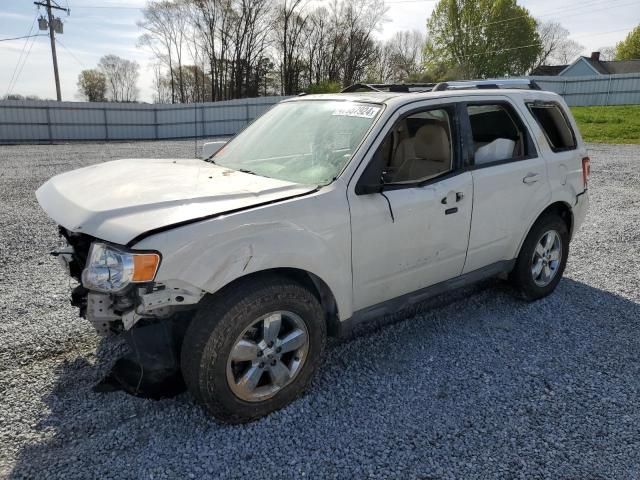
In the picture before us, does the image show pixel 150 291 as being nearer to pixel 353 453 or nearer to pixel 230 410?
pixel 230 410

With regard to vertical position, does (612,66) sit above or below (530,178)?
above

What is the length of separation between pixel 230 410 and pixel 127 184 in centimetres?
154

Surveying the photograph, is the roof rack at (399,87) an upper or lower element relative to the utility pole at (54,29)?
lower

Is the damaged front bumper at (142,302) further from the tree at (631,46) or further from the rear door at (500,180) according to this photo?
the tree at (631,46)

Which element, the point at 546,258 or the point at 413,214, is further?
the point at 546,258

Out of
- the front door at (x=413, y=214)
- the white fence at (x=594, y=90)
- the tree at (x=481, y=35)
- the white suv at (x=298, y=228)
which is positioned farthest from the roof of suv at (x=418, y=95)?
the tree at (x=481, y=35)

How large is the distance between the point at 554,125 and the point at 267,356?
3469 mm

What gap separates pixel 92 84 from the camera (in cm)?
6494

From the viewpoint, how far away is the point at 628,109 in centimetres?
2677

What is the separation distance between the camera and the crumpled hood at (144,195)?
2.57 metres

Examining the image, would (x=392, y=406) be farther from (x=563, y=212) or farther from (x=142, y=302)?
(x=563, y=212)

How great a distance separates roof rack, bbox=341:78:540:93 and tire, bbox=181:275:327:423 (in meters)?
2.16

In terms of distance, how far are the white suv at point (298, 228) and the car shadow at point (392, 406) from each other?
214mm

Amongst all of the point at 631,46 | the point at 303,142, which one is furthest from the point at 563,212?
the point at 631,46
